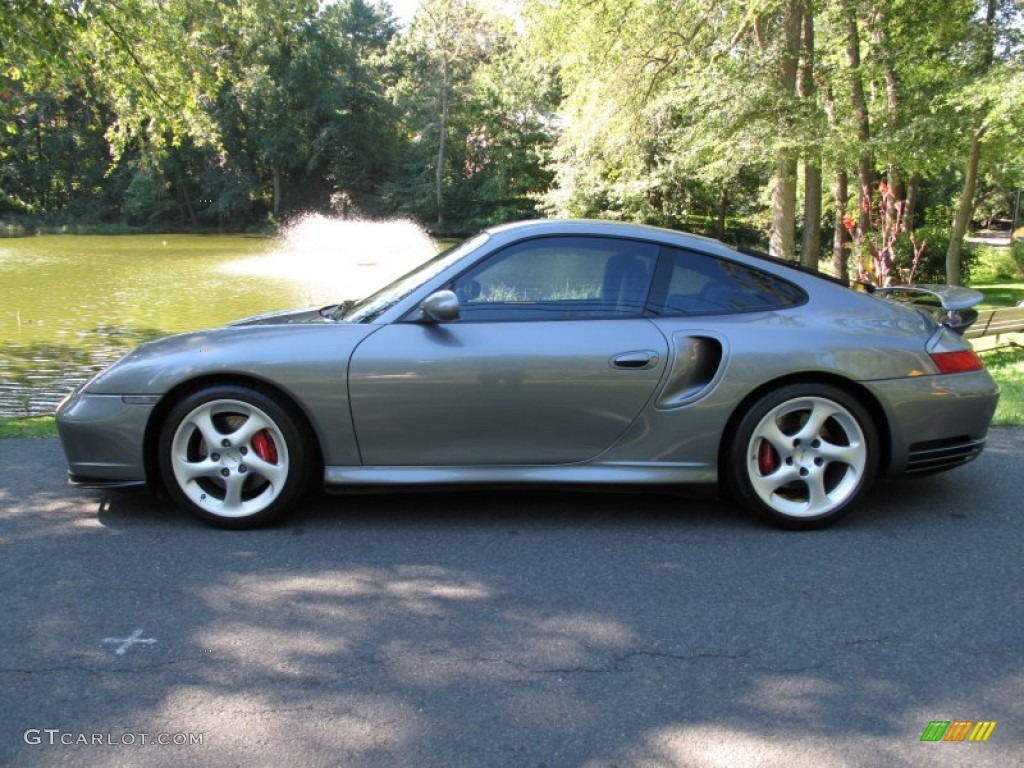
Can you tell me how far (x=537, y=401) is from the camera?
153 inches

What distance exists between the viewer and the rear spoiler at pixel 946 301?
4.33 metres

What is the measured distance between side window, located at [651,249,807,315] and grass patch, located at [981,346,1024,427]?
8.86 ft

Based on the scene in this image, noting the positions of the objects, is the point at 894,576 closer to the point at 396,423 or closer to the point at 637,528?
the point at 637,528

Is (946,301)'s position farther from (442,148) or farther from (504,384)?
(442,148)

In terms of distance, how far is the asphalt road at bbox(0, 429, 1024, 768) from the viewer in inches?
92.9

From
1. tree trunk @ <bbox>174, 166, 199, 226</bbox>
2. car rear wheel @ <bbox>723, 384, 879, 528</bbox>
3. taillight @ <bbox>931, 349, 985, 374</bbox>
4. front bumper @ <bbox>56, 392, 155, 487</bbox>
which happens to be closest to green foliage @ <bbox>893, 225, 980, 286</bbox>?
taillight @ <bbox>931, 349, 985, 374</bbox>

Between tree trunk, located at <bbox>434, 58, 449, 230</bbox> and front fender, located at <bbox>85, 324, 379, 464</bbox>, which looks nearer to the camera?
front fender, located at <bbox>85, 324, 379, 464</bbox>

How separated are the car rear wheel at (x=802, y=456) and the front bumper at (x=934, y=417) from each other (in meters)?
0.12

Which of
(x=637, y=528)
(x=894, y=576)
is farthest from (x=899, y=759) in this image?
(x=637, y=528)

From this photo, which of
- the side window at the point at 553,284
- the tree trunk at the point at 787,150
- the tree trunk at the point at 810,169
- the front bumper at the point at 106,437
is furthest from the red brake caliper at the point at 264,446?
the tree trunk at the point at 810,169

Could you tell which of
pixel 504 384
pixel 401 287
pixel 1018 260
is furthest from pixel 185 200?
pixel 504 384

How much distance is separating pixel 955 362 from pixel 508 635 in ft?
8.40

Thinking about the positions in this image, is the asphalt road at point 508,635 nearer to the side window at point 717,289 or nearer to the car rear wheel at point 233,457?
the car rear wheel at point 233,457

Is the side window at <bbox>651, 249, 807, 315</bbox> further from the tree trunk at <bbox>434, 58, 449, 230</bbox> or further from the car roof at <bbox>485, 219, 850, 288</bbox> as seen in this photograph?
the tree trunk at <bbox>434, 58, 449, 230</bbox>
